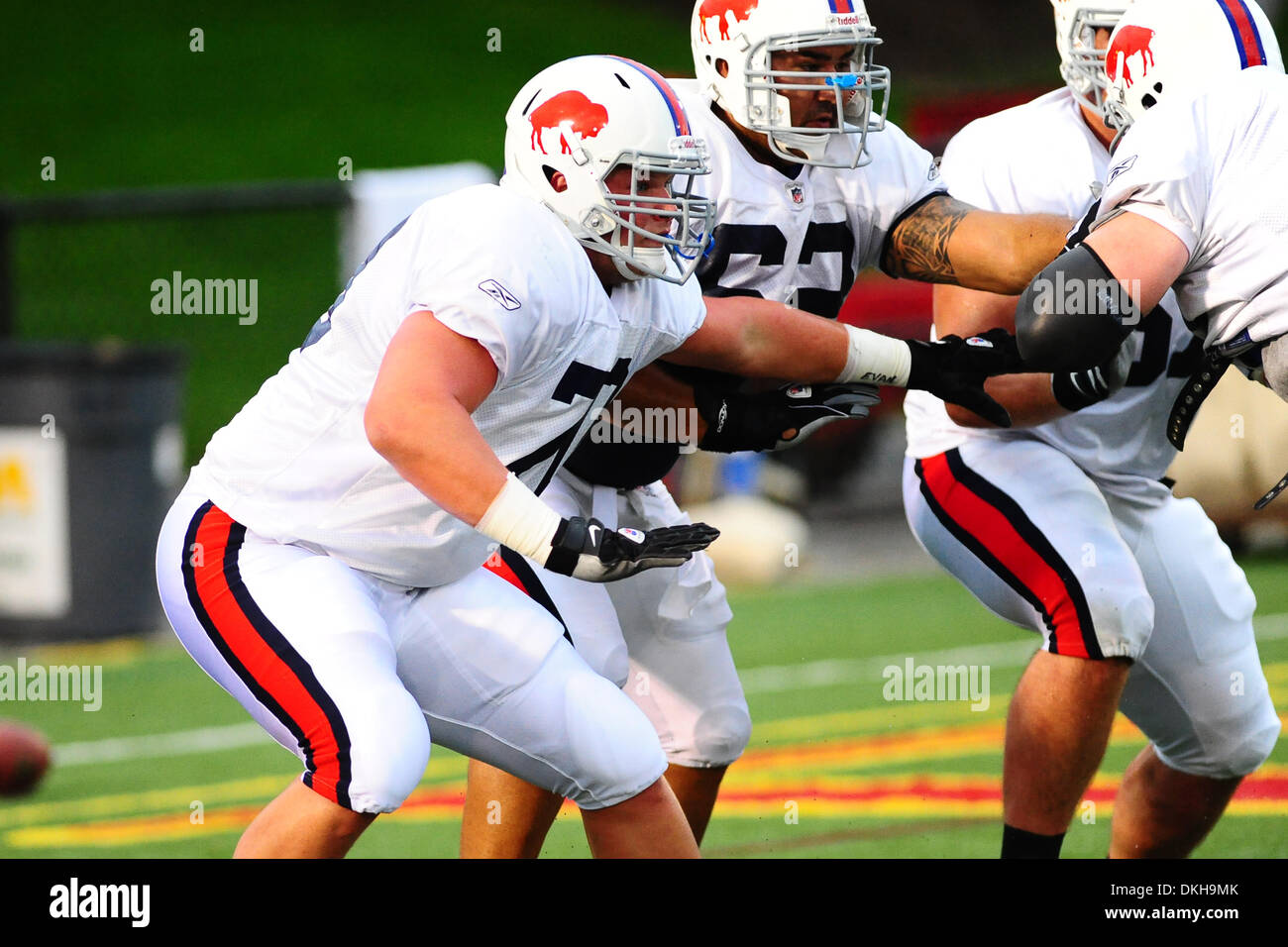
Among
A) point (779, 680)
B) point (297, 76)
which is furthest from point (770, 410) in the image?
point (297, 76)

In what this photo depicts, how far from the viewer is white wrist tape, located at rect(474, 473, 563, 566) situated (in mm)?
Result: 2949

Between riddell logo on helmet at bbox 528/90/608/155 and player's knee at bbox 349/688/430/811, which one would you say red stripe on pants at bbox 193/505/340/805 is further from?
riddell logo on helmet at bbox 528/90/608/155

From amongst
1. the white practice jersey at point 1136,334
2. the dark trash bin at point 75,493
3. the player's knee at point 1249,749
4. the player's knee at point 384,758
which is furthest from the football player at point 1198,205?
the dark trash bin at point 75,493

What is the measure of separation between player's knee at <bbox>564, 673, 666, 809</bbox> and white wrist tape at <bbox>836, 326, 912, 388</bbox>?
85 cm

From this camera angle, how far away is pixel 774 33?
383cm

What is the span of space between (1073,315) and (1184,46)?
0.58m

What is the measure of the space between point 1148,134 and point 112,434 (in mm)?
6469

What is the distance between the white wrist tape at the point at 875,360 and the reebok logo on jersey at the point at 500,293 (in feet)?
3.01

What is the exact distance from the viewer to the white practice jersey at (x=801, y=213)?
154 inches

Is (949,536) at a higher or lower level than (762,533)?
higher

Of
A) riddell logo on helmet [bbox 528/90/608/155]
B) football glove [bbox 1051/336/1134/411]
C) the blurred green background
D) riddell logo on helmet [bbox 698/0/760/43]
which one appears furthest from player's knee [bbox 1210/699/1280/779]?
the blurred green background

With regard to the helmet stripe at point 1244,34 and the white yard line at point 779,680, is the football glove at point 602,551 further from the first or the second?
the white yard line at point 779,680
